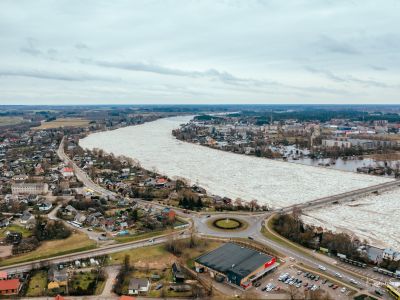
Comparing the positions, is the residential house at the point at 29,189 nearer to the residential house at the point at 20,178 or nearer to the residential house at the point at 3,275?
the residential house at the point at 20,178

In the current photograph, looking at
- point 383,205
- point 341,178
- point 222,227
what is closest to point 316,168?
point 341,178

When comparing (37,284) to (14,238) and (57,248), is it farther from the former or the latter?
(14,238)

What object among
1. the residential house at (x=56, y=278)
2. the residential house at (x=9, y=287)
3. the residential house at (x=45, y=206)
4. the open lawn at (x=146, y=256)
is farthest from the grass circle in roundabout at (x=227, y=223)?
the residential house at (x=45, y=206)

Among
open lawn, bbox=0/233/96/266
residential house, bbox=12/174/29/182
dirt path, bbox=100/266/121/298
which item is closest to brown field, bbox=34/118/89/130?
residential house, bbox=12/174/29/182

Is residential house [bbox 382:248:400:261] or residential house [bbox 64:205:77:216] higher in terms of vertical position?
residential house [bbox 382:248:400:261]

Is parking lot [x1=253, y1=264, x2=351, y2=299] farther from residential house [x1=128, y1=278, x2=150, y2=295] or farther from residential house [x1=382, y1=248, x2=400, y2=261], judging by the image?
residential house [x1=128, y1=278, x2=150, y2=295]
